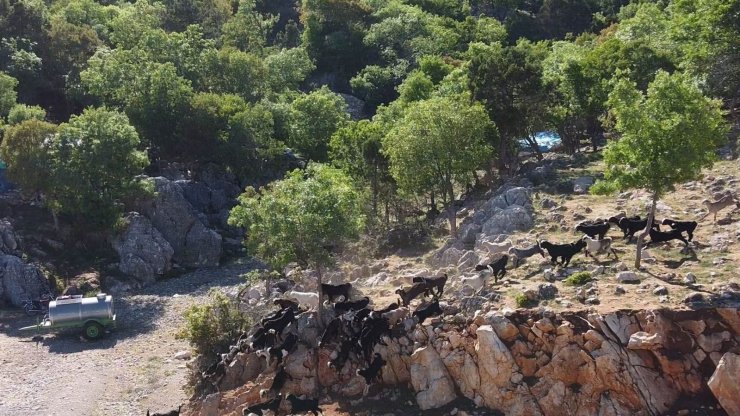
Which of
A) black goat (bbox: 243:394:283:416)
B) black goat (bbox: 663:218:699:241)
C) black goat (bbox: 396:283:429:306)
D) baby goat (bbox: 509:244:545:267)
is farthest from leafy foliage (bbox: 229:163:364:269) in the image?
black goat (bbox: 663:218:699:241)

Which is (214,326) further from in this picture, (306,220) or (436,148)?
(436,148)

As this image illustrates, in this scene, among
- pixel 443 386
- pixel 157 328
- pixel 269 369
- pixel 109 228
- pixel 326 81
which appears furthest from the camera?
pixel 326 81

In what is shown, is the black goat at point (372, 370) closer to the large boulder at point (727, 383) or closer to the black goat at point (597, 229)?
the black goat at point (597, 229)

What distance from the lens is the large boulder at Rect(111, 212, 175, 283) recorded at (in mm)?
43531

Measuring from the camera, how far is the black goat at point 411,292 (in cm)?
2648

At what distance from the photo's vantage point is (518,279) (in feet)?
87.6

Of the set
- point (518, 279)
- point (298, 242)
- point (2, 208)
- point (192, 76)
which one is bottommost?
point (518, 279)

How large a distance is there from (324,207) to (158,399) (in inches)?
382

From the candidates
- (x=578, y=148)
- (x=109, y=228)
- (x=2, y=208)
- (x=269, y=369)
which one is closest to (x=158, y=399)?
(x=269, y=369)

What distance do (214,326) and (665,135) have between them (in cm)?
1789

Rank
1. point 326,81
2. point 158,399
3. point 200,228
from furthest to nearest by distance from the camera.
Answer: point 326,81 → point 200,228 → point 158,399

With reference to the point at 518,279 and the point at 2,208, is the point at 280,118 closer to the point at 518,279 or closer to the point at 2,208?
the point at 2,208

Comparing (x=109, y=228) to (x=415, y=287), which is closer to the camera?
(x=415, y=287)

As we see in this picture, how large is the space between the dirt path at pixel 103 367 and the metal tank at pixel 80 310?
115 centimetres
